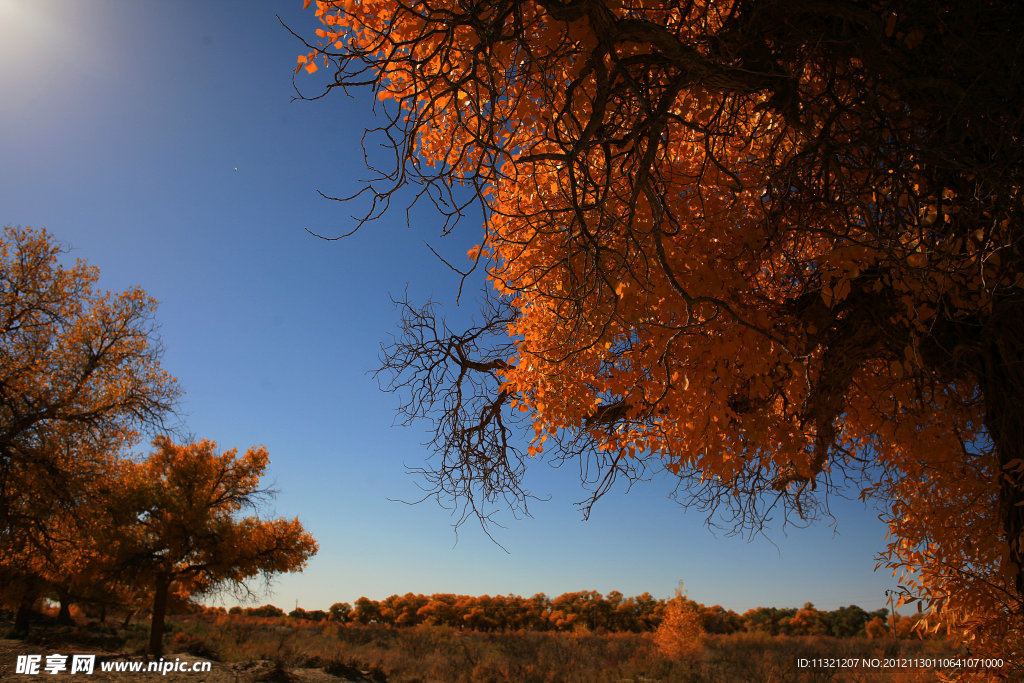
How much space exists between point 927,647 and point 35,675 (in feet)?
108

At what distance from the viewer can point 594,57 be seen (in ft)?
8.11

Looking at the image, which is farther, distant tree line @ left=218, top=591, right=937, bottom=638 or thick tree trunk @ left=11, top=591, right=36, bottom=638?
distant tree line @ left=218, top=591, right=937, bottom=638

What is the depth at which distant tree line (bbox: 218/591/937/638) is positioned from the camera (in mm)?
33000

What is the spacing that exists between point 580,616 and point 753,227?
35.4 metres

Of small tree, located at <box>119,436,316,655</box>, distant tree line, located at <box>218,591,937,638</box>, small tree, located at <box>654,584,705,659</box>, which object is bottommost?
distant tree line, located at <box>218,591,937,638</box>

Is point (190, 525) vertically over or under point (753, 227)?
under

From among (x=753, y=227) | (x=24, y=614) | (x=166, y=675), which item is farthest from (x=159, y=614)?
(x=753, y=227)

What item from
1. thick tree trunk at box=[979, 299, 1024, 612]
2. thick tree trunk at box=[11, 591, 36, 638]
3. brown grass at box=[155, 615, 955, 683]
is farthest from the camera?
thick tree trunk at box=[11, 591, 36, 638]

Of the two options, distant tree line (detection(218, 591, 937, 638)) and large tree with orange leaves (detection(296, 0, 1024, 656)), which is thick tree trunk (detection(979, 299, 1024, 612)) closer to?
large tree with orange leaves (detection(296, 0, 1024, 656))

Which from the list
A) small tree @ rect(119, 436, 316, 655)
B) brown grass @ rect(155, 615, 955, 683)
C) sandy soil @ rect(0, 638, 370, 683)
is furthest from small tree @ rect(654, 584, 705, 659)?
small tree @ rect(119, 436, 316, 655)

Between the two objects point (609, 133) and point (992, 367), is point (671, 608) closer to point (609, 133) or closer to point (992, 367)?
point (992, 367)

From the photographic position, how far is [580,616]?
1339 inches

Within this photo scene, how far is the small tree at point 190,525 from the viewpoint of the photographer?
16.8 meters

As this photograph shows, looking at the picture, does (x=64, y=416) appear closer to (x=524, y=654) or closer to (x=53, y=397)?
(x=53, y=397)
